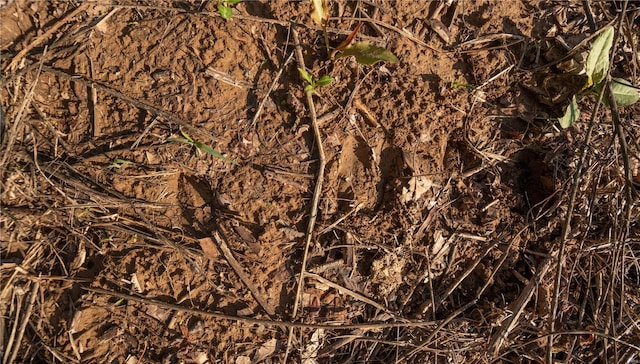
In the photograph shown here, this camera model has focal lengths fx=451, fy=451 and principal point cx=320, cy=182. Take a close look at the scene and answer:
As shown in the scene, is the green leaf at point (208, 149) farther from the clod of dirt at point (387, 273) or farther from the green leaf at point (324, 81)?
the clod of dirt at point (387, 273)

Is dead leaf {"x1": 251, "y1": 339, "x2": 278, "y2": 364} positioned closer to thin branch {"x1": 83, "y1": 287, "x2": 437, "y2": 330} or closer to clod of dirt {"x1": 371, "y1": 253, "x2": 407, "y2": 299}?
thin branch {"x1": 83, "y1": 287, "x2": 437, "y2": 330}

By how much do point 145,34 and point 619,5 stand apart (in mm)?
2419

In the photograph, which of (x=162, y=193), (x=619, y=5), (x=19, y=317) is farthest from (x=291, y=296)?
(x=619, y=5)

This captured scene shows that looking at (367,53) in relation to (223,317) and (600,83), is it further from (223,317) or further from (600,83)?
(223,317)

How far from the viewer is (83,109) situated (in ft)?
6.62

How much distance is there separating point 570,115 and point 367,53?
1.08m

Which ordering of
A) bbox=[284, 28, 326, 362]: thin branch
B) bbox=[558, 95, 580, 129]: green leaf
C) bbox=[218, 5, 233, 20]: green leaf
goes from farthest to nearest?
bbox=[558, 95, 580, 129]: green leaf < bbox=[284, 28, 326, 362]: thin branch < bbox=[218, 5, 233, 20]: green leaf

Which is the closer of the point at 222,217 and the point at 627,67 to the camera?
the point at 222,217

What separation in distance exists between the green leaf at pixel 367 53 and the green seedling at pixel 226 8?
526 mm

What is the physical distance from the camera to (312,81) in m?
2.08

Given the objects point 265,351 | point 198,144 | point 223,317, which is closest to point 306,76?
point 198,144

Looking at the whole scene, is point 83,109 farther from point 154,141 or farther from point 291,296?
point 291,296

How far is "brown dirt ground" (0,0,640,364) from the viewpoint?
6.59 feet

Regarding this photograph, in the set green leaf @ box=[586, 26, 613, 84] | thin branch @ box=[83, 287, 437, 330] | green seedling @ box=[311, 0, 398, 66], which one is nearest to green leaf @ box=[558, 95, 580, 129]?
green leaf @ box=[586, 26, 613, 84]
